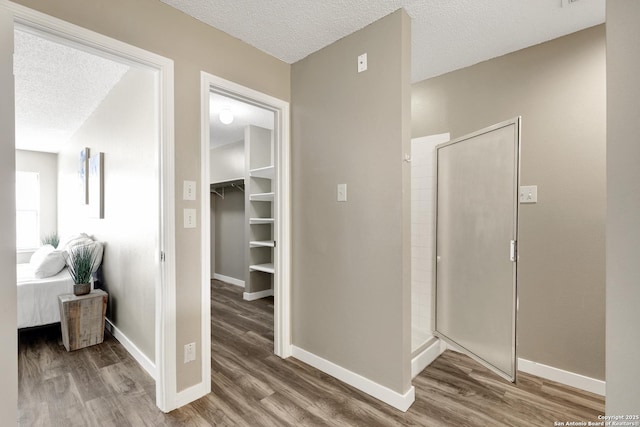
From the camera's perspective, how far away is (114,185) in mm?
2881

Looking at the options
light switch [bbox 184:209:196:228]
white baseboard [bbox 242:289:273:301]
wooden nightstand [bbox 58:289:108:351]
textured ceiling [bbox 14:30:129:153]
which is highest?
textured ceiling [bbox 14:30:129:153]

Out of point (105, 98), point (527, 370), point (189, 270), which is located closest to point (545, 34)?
point (527, 370)

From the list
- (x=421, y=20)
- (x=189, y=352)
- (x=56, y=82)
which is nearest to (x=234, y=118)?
(x=56, y=82)

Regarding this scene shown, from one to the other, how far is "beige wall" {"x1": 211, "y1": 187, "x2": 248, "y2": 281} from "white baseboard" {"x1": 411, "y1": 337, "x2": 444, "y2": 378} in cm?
337

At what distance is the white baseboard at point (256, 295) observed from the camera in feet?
13.8

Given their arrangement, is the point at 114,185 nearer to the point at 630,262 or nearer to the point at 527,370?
the point at 630,262

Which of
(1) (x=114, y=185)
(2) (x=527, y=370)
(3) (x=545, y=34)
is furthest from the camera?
(1) (x=114, y=185)

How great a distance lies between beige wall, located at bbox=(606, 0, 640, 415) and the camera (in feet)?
3.05

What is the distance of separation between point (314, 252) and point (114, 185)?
2.14 meters

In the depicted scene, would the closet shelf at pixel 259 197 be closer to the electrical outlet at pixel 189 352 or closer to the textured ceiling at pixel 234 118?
the textured ceiling at pixel 234 118

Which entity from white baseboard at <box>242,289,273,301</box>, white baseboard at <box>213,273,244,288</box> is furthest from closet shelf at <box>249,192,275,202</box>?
white baseboard at <box>213,273,244,288</box>

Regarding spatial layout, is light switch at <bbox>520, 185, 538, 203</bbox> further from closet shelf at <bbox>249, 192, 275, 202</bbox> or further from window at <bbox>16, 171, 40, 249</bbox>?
window at <bbox>16, 171, 40, 249</bbox>

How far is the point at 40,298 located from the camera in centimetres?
291

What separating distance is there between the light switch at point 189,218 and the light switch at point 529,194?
243cm
